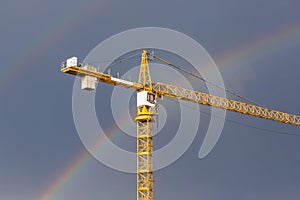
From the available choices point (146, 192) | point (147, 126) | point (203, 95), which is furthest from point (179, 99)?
point (146, 192)

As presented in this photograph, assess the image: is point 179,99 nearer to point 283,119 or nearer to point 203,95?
point 203,95

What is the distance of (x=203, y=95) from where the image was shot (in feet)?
332

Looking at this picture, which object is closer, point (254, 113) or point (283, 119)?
point (254, 113)

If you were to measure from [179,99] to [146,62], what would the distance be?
9.83 m

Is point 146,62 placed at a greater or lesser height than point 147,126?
greater

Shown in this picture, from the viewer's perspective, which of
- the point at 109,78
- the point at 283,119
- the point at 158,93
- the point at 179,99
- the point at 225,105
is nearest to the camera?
the point at 109,78

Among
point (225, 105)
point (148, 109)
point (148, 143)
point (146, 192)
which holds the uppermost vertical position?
point (225, 105)

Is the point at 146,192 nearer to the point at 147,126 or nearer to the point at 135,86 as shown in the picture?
the point at 147,126

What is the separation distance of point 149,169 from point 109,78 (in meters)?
15.6

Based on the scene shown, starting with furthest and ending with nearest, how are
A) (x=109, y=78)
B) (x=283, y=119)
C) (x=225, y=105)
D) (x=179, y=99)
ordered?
1. (x=283, y=119)
2. (x=225, y=105)
3. (x=179, y=99)
4. (x=109, y=78)

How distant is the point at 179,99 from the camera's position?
97.1 m

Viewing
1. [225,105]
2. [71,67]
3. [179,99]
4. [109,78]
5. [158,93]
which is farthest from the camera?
[225,105]

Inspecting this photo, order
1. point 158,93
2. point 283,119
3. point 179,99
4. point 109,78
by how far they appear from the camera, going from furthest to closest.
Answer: point 283,119 < point 179,99 < point 158,93 < point 109,78

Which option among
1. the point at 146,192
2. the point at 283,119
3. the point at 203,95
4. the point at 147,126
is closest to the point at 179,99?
the point at 203,95
